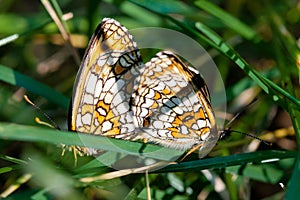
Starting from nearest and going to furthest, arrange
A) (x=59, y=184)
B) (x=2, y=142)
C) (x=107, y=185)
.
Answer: (x=59, y=184)
(x=107, y=185)
(x=2, y=142)

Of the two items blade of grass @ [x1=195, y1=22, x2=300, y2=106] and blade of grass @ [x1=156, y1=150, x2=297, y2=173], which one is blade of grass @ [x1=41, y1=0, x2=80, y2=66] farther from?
blade of grass @ [x1=156, y1=150, x2=297, y2=173]

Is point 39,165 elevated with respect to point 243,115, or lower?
lower

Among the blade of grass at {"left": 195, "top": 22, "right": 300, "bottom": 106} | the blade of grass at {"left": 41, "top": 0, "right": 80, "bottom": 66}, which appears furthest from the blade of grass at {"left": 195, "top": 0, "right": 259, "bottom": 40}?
the blade of grass at {"left": 41, "top": 0, "right": 80, "bottom": 66}

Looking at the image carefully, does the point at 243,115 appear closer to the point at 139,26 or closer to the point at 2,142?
the point at 139,26

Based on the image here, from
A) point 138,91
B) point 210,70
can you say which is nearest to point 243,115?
point 210,70

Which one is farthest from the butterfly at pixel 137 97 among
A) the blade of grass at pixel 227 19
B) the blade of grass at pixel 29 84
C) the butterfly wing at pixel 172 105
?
the blade of grass at pixel 227 19

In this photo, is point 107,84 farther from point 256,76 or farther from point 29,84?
point 256,76
